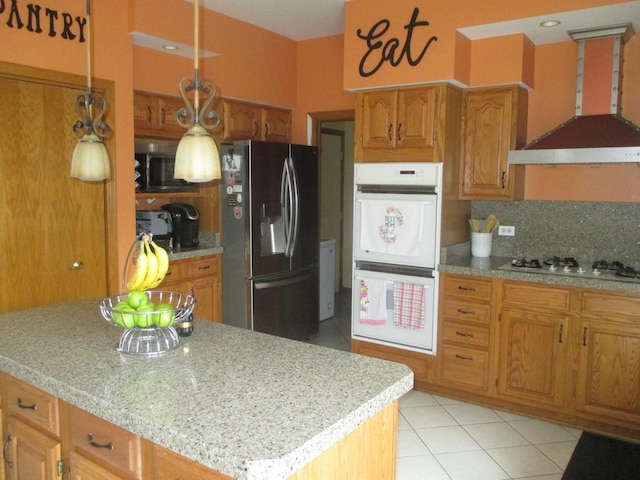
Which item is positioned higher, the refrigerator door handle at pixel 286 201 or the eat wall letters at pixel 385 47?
the eat wall letters at pixel 385 47

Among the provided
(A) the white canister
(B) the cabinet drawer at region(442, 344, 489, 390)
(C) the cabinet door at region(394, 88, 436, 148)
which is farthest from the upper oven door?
(B) the cabinet drawer at region(442, 344, 489, 390)

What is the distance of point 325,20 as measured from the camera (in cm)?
425

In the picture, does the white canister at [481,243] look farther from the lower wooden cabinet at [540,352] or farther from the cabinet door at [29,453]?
the cabinet door at [29,453]

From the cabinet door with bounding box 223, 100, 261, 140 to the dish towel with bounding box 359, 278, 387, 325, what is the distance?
1604 mm

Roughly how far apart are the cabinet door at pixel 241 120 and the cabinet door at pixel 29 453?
2.88 meters

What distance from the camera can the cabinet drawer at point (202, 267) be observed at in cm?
408

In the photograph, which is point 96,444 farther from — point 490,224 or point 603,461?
point 490,224

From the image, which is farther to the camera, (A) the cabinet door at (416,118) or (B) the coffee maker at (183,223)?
(B) the coffee maker at (183,223)

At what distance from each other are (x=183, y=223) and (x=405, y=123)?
1.88 metres

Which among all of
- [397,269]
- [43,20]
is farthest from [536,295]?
[43,20]

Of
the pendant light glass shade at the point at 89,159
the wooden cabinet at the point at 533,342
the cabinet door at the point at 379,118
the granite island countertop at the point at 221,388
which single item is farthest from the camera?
the cabinet door at the point at 379,118

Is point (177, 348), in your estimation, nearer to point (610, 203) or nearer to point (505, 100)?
point (505, 100)

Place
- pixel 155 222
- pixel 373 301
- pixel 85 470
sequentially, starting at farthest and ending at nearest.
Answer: pixel 155 222 → pixel 373 301 → pixel 85 470

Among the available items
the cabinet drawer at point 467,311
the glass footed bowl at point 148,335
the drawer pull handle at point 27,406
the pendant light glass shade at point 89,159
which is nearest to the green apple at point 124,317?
the glass footed bowl at point 148,335
